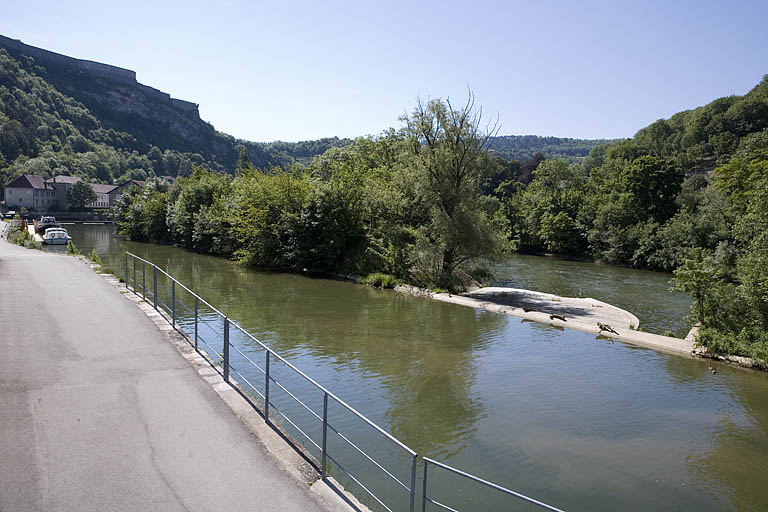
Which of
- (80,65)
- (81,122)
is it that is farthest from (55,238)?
(80,65)

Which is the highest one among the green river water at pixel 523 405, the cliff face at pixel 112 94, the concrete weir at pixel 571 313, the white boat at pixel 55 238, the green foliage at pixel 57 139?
the cliff face at pixel 112 94

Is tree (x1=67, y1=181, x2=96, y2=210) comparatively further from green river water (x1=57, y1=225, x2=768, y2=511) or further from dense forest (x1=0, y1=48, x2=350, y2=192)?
green river water (x1=57, y1=225, x2=768, y2=511)

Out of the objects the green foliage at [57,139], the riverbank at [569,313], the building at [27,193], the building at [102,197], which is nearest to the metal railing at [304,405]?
the riverbank at [569,313]

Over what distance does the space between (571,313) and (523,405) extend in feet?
37.2

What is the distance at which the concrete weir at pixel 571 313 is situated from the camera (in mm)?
16734

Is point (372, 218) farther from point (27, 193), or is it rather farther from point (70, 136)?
point (70, 136)

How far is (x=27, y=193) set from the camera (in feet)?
321

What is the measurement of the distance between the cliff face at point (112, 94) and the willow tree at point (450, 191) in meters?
179

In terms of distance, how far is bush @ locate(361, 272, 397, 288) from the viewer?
27.1 m

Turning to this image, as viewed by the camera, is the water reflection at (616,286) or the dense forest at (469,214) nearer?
the dense forest at (469,214)

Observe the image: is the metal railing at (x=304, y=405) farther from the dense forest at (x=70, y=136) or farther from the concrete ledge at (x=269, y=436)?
the dense forest at (x=70, y=136)

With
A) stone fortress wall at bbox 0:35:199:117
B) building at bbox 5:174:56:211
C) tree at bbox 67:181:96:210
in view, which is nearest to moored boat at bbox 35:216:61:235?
building at bbox 5:174:56:211

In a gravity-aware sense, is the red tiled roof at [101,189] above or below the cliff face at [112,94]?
below

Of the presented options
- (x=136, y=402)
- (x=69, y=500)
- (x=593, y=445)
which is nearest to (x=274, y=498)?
(x=69, y=500)
